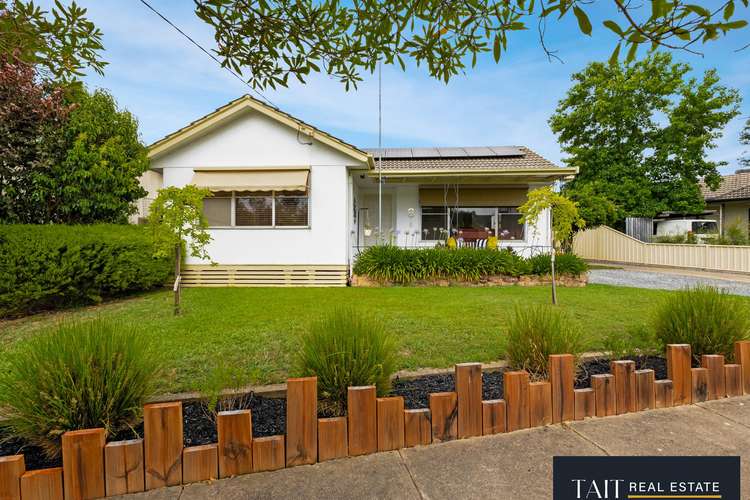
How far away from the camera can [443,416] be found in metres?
2.50

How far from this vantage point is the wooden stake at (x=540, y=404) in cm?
267

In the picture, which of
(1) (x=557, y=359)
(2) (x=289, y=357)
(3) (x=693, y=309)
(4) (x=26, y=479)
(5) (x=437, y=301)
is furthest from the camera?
(5) (x=437, y=301)

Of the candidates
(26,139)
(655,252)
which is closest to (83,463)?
(26,139)

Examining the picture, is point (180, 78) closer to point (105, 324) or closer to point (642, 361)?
point (105, 324)

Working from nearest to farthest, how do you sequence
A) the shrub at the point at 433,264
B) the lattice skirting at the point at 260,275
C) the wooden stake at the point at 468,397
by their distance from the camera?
1. the wooden stake at the point at 468,397
2. the lattice skirting at the point at 260,275
3. the shrub at the point at 433,264

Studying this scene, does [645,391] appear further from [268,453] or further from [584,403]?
[268,453]

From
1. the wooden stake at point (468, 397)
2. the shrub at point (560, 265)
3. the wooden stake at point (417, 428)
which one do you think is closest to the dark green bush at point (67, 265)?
the wooden stake at point (417, 428)

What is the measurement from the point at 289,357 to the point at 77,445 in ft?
7.22

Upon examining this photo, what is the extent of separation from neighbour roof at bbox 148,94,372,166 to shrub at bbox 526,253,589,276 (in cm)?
605

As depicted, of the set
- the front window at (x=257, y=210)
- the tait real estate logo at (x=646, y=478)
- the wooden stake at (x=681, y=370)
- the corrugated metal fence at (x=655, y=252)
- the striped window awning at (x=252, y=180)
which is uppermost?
the striped window awning at (x=252, y=180)

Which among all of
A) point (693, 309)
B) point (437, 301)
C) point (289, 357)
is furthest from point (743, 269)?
point (289, 357)

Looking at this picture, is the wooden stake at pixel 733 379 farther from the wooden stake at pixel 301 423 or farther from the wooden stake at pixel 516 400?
the wooden stake at pixel 301 423

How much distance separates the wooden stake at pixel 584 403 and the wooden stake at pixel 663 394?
1.99 feet

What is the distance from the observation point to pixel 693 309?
3.53 meters
